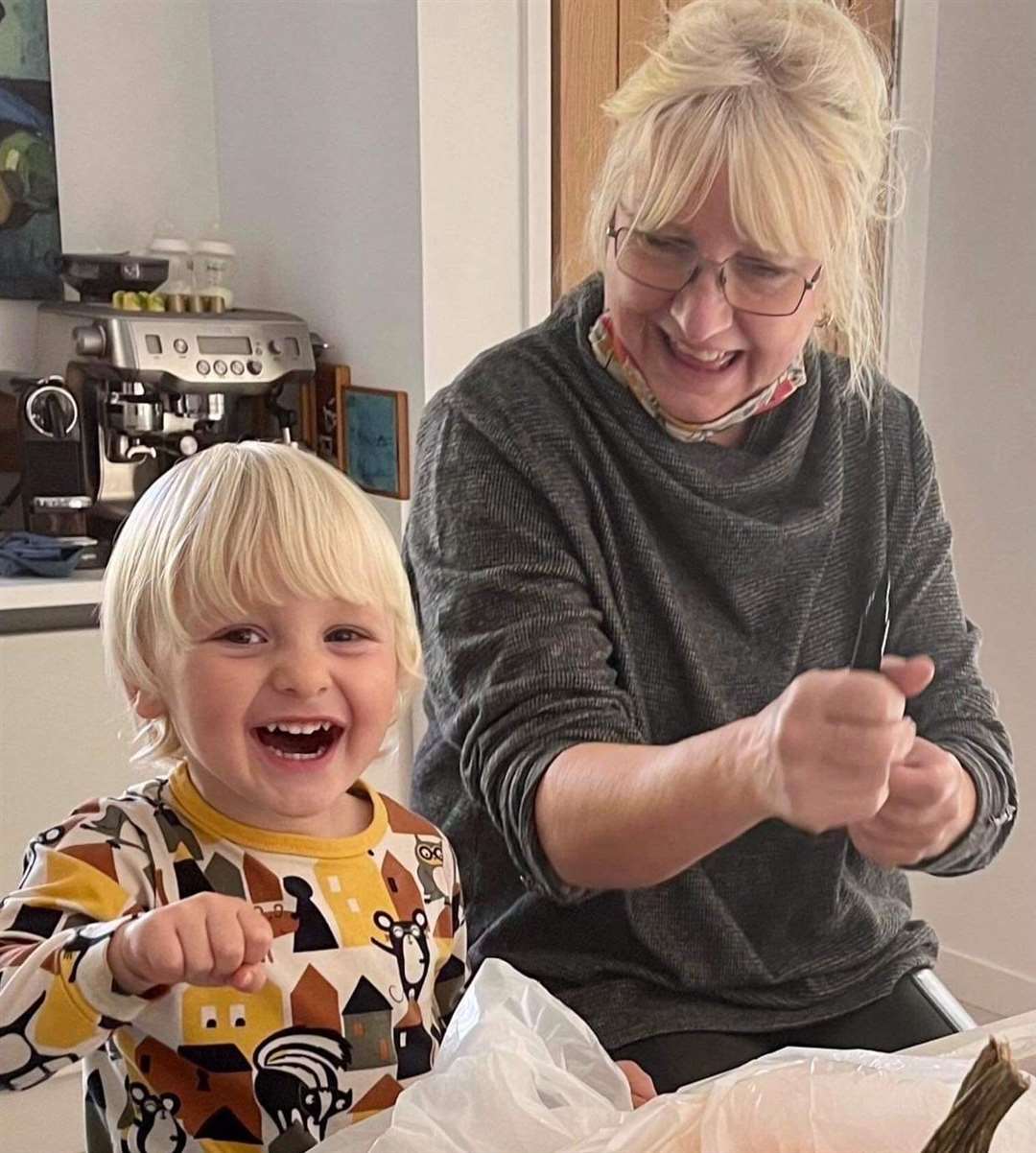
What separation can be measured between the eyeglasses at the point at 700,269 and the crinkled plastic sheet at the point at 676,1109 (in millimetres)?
558

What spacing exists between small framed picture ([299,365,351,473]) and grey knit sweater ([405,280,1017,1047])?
3.73ft

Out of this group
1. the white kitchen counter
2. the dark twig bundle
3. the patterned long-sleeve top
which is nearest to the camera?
the dark twig bundle

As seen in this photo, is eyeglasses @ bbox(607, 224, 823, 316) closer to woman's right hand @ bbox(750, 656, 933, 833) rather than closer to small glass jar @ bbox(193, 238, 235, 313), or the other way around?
woman's right hand @ bbox(750, 656, 933, 833)

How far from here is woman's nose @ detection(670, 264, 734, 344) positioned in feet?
3.37

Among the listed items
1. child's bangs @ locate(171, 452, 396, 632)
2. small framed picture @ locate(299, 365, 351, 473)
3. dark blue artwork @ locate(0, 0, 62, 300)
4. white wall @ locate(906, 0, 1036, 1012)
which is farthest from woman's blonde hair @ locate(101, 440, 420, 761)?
white wall @ locate(906, 0, 1036, 1012)

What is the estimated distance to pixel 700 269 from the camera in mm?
1035

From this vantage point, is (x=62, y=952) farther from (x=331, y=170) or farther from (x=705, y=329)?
(x=331, y=170)

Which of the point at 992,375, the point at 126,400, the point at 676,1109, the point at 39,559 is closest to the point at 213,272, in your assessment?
the point at 126,400

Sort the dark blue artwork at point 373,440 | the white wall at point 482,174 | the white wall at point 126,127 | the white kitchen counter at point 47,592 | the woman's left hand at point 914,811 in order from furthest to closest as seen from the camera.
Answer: the white wall at point 126,127
the dark blue artwork at point 373,440
the white wall at point 482,174
the white kitchen counter at point 47,592
the woman's left hand at point 914,811

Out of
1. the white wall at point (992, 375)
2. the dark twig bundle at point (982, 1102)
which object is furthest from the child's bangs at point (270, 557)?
the white wall at point (992, 375)

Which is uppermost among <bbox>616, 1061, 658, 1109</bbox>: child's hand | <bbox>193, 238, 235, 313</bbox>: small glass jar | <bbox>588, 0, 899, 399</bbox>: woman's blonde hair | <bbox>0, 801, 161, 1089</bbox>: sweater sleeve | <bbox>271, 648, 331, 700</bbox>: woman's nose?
<bbox>588, 0, 899, 399</bbox>: woman's blonde hair

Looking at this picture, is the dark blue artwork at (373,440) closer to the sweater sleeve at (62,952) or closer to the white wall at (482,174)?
the white wall at (482,174)

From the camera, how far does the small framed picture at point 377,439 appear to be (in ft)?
6.97


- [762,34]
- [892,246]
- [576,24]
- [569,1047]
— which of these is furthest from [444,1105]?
[892,246]
